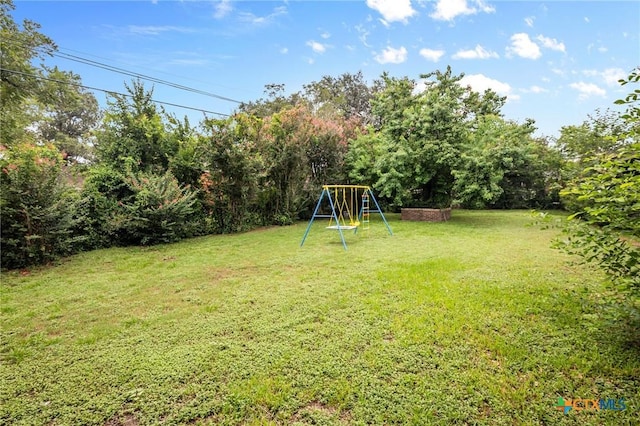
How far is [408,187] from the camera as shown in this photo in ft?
36.8

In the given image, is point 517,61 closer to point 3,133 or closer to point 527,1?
point 527,1

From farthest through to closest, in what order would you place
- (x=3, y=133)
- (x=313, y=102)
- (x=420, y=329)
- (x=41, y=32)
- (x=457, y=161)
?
(x=313, y=102), (x=41, y=32), (x=3, y=133), (x=457, y=161), (x=420, y=329)

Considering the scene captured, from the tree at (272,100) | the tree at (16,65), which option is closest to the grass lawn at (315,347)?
the tree at (16,65)

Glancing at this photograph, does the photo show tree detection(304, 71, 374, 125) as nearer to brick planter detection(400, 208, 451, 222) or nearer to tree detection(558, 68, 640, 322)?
brick planter detection(400, 208, 451, 222)

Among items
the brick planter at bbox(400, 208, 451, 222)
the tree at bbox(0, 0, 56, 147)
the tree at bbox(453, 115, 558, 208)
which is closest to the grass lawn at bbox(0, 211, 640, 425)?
the tree at bbox(453, 115, 558, 208)

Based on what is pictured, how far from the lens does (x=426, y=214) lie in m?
11.0

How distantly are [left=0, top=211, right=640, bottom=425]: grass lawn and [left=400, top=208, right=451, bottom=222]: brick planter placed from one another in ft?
20.3

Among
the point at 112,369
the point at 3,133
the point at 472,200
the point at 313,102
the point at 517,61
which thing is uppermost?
the point at 313,102

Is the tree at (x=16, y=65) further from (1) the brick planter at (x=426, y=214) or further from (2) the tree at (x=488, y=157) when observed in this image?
(2) the tree at (x=488, y=157)

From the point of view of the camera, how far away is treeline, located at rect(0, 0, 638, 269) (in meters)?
5.47

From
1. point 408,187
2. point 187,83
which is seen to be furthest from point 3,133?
point 408,187

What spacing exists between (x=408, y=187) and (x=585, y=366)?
31.1 ft
